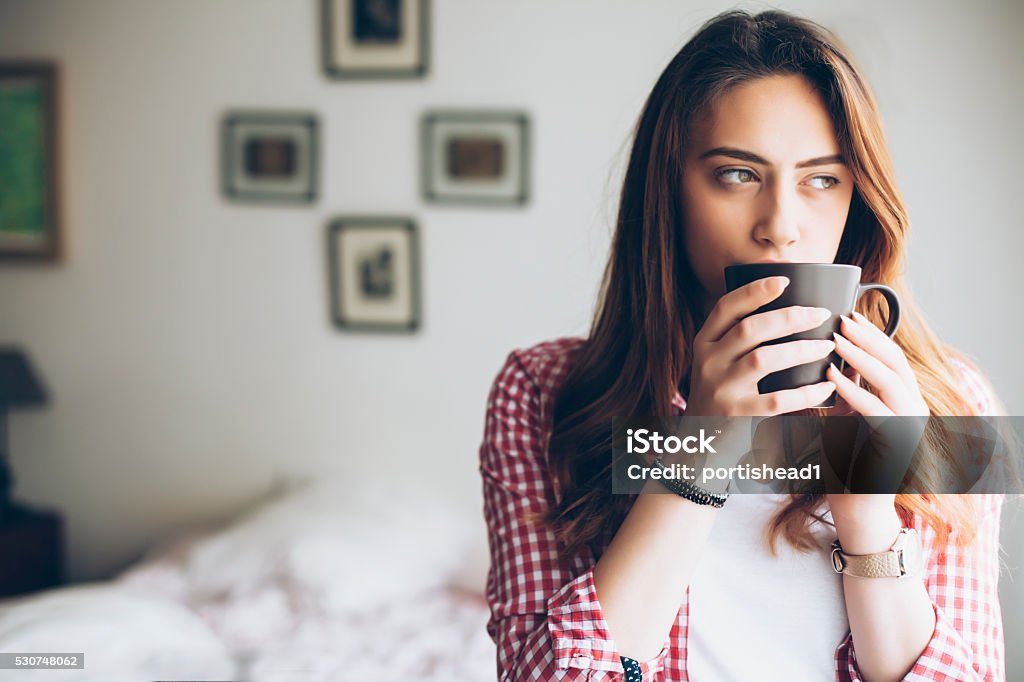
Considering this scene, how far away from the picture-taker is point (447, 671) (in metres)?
1.05

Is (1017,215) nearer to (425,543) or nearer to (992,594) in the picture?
(992,594)

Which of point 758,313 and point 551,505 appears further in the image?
point 551,505

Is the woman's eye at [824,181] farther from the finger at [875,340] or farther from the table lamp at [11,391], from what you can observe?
the table lamp at [11,391]

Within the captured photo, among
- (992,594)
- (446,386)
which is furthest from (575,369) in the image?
(446,386)

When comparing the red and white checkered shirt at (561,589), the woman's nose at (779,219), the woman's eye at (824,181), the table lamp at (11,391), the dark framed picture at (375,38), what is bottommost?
the table lamp at (11,391)

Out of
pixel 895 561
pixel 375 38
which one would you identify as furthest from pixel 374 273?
pixel 895 561

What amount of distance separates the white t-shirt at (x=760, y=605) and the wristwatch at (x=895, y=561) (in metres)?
0.04

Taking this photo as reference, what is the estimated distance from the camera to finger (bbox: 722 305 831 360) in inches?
17.0

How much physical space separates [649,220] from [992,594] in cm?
37

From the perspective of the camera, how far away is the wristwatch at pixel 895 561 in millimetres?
482

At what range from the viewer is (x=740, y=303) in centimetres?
44

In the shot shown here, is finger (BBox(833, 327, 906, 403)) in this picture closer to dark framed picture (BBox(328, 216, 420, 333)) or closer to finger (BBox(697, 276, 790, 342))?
finger (BBox(697, 276, 790, 342))

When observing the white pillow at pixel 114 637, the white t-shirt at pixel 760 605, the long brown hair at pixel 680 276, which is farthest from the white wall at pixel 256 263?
the white t-shirt at pixel 760 605

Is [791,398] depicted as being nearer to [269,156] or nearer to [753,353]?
[753,353]
